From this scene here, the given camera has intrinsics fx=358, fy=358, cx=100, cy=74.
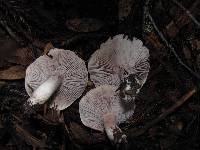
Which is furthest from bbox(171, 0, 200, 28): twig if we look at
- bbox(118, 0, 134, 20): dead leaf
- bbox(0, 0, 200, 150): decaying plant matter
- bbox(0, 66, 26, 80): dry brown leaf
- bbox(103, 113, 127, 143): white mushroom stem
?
bbox(0, 66, 26, 80): dry brown leaf

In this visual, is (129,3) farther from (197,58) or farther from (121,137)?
(121,137)

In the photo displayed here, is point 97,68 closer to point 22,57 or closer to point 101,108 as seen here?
point 101,108

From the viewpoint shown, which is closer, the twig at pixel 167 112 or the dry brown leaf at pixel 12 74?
the twig at pixel 167 112

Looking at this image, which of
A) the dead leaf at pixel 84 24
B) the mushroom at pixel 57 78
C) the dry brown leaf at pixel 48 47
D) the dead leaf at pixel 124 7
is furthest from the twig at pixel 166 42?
the dry brown leaf at pixel 48 47

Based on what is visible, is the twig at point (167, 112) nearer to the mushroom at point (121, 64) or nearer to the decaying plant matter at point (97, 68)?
the decaying plant matter at point (97, 68)

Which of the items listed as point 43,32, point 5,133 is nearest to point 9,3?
point 43,32

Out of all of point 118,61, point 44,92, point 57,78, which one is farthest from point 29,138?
point 118,61

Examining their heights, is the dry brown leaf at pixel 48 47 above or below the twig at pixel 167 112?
above
